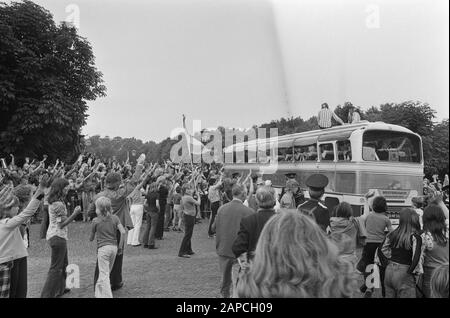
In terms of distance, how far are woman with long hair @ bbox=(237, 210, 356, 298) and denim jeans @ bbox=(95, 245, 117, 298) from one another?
433 centimetres

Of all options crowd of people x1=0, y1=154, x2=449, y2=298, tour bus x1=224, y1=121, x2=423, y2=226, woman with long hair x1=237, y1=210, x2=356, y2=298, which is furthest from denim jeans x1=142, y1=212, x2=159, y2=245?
woman with long hair x1=237, y1=210, x2=356, y2=298

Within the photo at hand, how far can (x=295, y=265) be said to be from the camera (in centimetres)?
186

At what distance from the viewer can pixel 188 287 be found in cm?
700

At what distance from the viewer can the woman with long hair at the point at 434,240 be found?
4.78 m

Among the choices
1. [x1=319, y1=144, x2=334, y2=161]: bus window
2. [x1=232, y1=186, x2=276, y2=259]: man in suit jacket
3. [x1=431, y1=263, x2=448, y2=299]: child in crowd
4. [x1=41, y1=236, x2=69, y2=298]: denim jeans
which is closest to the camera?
[x1=431, y1=263, x2=448, y2=299]: child in crowd

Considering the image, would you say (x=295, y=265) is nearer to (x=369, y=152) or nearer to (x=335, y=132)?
(x=369, y=152)

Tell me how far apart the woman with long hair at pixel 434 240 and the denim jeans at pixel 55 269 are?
5.32 m

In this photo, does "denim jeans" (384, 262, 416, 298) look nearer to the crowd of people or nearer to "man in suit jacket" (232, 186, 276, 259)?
the crowd of people

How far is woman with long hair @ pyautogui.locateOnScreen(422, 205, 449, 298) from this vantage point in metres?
4.78

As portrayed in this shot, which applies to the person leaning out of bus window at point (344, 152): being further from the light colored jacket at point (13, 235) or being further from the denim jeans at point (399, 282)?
the light colored jacket at point (13, 235)

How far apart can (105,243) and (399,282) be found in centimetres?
429

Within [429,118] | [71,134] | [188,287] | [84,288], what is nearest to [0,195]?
[84,288]

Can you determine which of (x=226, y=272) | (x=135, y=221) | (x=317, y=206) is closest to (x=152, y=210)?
(x=135, y=221)

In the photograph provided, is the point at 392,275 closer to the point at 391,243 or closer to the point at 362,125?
the point at 391,243
